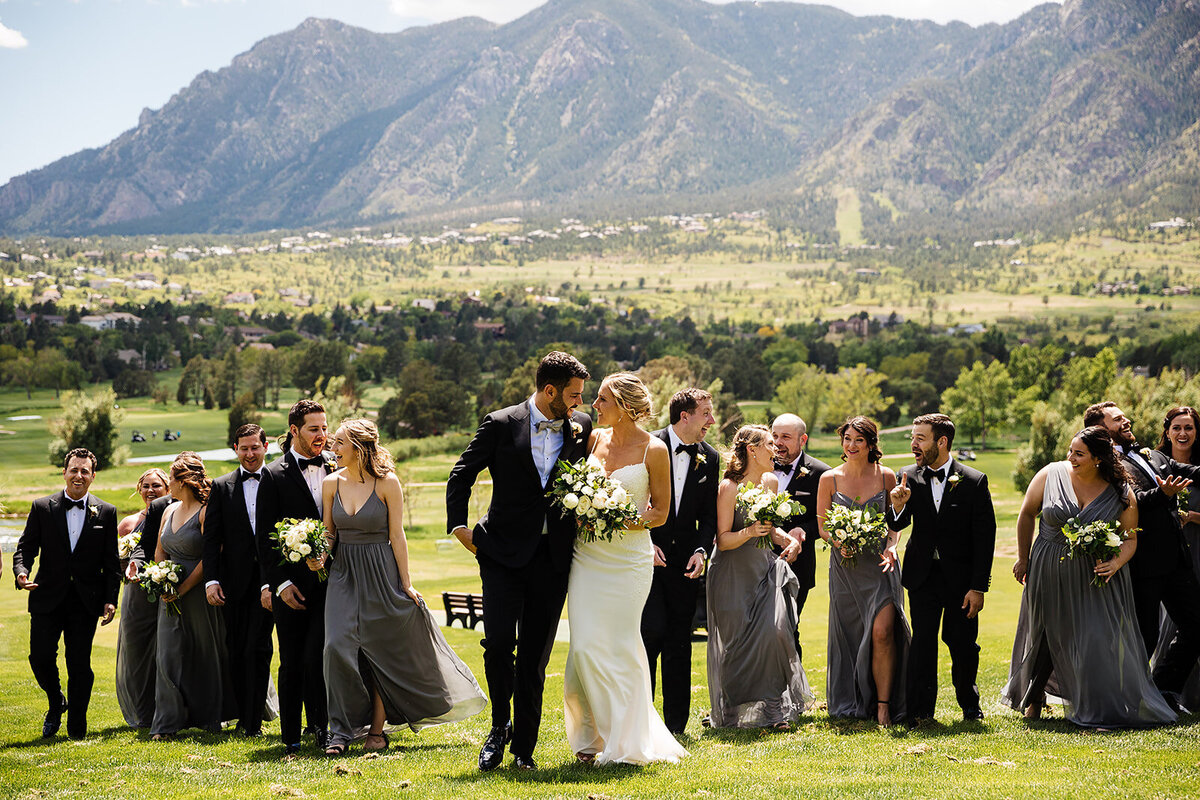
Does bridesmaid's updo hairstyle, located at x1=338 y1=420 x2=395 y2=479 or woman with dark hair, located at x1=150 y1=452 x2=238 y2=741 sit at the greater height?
bridesmaid's updo hairstyle, located at x1=338 y1=420 x2=395 y2=479

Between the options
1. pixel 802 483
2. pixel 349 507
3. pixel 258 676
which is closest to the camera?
pixel 349 507

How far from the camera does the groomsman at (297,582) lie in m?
8.52

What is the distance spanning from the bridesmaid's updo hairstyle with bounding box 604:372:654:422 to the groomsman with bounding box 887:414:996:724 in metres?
2.68

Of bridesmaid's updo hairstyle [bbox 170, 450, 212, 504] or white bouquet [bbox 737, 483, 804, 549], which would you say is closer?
white bouquet [bbox 737, 483, 804, 549]

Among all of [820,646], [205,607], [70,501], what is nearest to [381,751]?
[205,607]

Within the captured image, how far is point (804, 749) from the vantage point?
8273 millimetres

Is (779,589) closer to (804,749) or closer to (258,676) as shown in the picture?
(804,749)

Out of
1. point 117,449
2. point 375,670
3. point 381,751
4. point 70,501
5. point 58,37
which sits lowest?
point 117,449

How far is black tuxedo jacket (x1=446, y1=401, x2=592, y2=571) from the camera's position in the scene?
7.57m

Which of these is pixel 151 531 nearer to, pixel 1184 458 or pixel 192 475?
pixel 192 475

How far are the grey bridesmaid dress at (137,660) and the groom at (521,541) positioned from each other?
422 cm

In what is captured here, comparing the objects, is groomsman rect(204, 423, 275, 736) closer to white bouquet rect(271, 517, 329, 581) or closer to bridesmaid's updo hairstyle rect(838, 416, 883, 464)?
white bouquet rect(271, 517, 329, 581)

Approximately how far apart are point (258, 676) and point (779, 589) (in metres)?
4.62

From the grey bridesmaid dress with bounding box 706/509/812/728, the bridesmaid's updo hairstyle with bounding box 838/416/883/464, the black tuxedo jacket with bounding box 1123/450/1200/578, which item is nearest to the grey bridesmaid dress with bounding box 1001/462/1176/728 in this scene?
the black tuxedo jacket with bounding box 1123/450/1200/578
